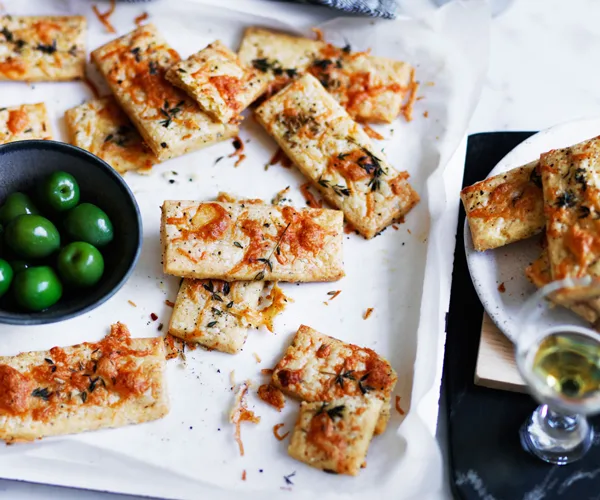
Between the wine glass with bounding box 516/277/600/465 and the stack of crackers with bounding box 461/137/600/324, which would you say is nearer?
the wine glass with bounding box 516/277/600/465

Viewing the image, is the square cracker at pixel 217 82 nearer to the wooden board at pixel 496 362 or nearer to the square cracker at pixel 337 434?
the square cracker at pixel 337 434

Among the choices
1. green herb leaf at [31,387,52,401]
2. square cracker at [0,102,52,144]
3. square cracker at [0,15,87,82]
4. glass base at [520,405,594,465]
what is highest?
square cracker at [0,15,87,82]

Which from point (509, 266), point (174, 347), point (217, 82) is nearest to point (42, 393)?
point (174, 347)

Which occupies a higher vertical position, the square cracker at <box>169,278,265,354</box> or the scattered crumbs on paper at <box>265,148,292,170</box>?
the scattered crumbs on paper at <box>265,148,292,170</box>

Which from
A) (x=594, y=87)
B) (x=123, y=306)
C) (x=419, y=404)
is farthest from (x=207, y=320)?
(x=594, y=87)

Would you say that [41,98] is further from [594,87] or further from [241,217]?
[594,87]

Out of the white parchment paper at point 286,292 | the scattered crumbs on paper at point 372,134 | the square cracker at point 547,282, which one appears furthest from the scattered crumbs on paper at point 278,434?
the scattered crumbs on paper at point 372,134

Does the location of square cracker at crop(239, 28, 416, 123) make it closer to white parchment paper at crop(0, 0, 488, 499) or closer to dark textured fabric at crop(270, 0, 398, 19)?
white parchment paper at crop(0, 0, 488, 499)

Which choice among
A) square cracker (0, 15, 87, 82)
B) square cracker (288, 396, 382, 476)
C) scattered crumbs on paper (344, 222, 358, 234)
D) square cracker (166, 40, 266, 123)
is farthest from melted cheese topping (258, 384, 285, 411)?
square cracker (0, 15, 87, 82)
